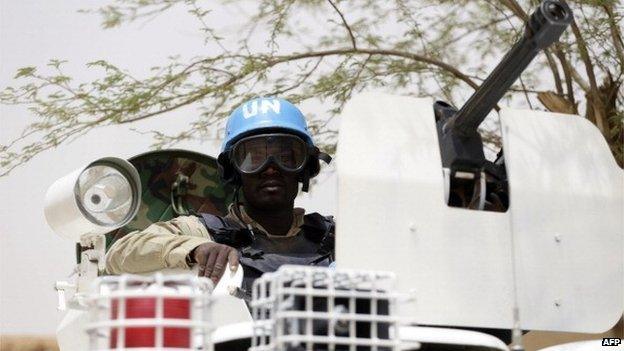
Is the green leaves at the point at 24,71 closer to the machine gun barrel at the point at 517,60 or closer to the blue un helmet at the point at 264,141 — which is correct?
the blue un helmet at the point at 264,141

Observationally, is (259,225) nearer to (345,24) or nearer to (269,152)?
(269,152)

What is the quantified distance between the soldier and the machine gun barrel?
1.02 m

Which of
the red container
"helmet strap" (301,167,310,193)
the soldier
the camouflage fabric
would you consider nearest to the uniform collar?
the soldier

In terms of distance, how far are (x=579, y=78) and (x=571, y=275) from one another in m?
3.94

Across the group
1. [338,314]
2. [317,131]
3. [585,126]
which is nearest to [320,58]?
[317,131]

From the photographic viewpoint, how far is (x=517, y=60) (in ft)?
10.7

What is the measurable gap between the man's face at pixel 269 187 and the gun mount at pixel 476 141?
1014 millimetres

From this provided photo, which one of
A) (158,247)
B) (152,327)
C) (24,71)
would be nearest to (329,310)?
(152,327)

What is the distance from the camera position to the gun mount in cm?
330

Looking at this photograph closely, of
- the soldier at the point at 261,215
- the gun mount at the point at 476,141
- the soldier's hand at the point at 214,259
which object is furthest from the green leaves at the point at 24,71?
the gun mount at the point at 476,141

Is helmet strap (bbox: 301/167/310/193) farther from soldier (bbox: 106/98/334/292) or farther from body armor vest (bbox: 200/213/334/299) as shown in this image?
body armor vest (bbox: 200/213/334/299)

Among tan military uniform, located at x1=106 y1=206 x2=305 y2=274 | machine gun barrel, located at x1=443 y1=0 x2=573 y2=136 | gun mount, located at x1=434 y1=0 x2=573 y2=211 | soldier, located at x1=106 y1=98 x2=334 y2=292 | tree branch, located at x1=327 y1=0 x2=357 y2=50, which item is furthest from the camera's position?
tree branch, located at x1=327 y1=0 x2=357 y2=50

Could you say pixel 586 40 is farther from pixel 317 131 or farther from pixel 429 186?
pixel 429 186

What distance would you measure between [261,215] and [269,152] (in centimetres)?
30
